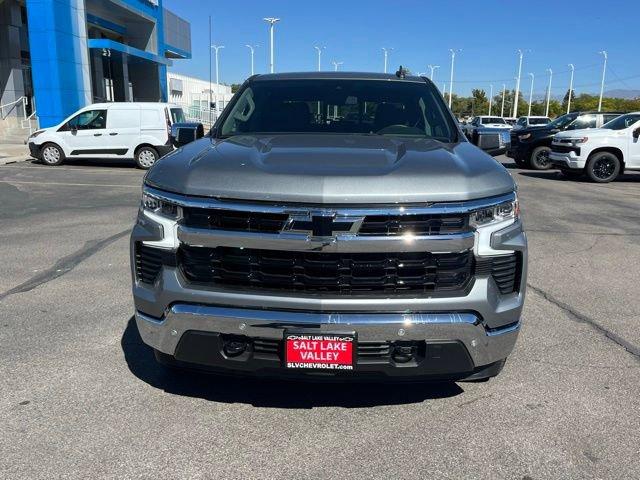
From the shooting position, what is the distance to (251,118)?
4352mm

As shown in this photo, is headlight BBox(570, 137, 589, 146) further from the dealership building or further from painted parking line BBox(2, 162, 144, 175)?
the dealership building

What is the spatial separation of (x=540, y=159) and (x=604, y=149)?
3333 mm

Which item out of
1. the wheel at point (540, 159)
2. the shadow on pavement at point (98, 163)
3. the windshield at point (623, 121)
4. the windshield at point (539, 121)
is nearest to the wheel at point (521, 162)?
the wheel at point (540, 159)

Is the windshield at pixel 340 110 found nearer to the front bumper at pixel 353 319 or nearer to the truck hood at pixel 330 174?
the truck hood at pixel 330 174

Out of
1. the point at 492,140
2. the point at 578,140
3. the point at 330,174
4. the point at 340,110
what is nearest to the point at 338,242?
the point at 330,174

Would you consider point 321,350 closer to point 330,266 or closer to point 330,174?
point 330,266

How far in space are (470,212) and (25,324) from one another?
354cm

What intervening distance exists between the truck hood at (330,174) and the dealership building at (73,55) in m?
23.3

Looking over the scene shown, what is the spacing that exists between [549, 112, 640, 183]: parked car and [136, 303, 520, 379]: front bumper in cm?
1345

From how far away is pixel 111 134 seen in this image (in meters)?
16.1

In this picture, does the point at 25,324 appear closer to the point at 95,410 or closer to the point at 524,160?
the point at 95,410

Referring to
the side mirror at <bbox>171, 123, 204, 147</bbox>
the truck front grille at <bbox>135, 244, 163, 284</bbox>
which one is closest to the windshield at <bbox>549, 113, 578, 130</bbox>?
the side mirror at <bbox>171, 123, 204, 147</bbox>

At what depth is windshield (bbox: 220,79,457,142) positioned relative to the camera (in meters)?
4.20

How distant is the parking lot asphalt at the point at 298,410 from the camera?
278cm
